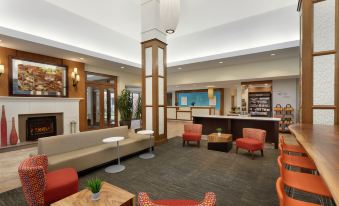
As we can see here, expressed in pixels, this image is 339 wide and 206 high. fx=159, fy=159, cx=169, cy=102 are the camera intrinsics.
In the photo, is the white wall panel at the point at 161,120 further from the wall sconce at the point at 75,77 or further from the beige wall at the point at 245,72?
the wall sconce at the point at 75,77

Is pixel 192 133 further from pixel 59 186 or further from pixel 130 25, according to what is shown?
pixel 130 25

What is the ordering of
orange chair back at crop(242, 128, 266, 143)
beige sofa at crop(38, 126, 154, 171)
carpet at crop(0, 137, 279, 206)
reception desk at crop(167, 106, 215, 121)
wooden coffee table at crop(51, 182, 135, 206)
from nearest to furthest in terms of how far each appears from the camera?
wooden coffee table at crop(51, 182, 135, 206), carpet at crop(0, 137, 279, 206), beige sofa at crop(38, 126, 154, 171), orange chair back at crop(242, 128, 266, 143), reception desk at crop(167, 106, 215, 121)

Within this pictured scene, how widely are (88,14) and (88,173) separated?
4883 millimetres

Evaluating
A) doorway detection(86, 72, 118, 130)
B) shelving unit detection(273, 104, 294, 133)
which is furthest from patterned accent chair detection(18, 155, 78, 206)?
shelving unit detection(273, 104, 294, 133)

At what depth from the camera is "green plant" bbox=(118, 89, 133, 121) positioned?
816 centimetres

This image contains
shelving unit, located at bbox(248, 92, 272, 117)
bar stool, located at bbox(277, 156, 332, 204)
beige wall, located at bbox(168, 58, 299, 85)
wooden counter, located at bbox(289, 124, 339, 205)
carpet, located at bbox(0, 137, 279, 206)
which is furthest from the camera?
shelving unit, located at bbox(248, 92, 272, 117)

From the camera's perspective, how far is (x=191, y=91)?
1373 centimetres

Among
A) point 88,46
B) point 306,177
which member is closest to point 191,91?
point 88,46

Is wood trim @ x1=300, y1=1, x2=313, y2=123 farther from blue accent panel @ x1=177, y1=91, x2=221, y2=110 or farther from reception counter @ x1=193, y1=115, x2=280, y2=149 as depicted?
blue accent panel @ x1=177, y1=91, x2=221, y2=110

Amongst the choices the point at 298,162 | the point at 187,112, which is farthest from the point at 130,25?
the point at 187,112

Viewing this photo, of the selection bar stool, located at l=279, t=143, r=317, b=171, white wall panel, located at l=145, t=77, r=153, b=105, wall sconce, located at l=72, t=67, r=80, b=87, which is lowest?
bar stool, located at l=279, t=143, r=317, b=171

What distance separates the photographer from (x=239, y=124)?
19.4 feet

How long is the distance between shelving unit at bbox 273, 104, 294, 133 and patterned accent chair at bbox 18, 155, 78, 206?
26.2 feet

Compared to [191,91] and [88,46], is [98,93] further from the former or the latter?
[191,91]
